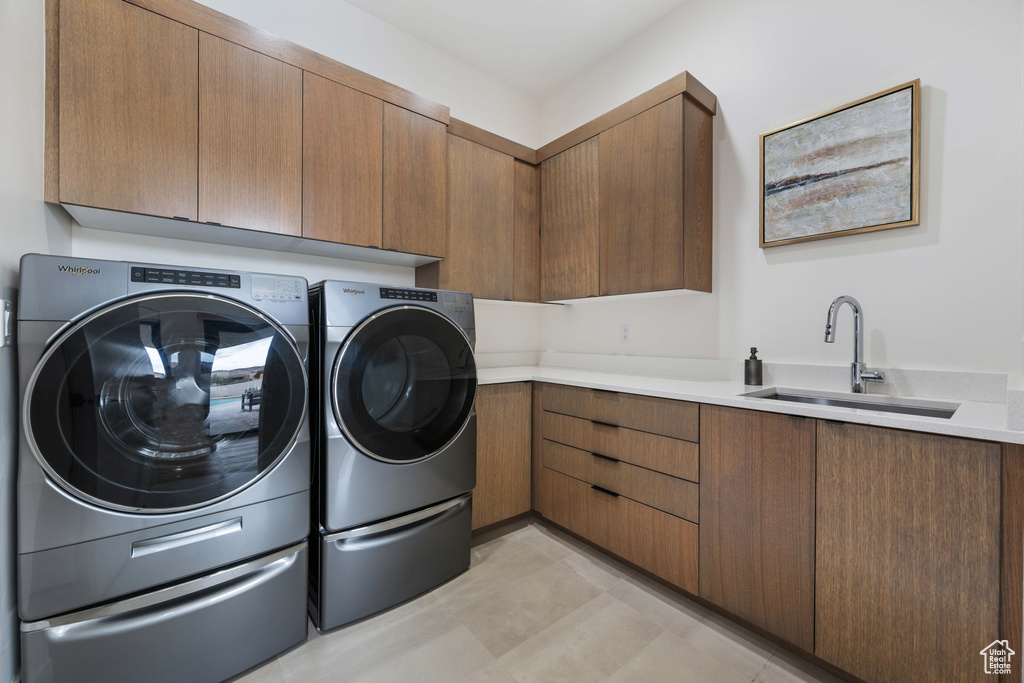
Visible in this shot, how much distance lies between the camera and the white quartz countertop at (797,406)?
3.46 ft

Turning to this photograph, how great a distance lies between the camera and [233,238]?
5.88 feet

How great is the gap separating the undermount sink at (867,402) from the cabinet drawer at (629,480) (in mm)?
469

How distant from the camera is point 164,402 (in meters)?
1.17

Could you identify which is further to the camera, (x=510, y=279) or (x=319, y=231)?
(x=510, y=279)

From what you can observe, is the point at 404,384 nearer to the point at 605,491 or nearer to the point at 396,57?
the point at 605,491

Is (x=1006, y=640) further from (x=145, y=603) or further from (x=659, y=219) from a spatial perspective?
(x=145, y=603)

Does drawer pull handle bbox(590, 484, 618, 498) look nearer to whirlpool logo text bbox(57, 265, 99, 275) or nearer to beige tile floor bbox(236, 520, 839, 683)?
beige tile floor bbox(236, 520, 839, 683)

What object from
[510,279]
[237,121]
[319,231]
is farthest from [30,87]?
[510,279]

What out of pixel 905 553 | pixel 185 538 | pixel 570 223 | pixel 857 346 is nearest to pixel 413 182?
pixel 570 223

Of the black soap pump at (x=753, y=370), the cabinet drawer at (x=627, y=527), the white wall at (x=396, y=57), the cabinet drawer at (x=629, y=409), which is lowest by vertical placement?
the cabinet drawer at (x=627, y=527)

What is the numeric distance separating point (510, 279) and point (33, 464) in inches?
81.3

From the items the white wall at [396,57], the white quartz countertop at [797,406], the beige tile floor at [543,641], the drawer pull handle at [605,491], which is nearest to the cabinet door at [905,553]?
the white quartz countertop at [797,406]

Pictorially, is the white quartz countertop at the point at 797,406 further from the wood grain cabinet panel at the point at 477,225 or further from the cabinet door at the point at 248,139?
the cabinet door at the point at 248,139

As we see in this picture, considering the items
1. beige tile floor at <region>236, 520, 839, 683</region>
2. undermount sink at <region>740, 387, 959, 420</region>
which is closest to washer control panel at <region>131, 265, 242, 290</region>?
beige tile floor at <region>236, 520, 839, 683</region>
